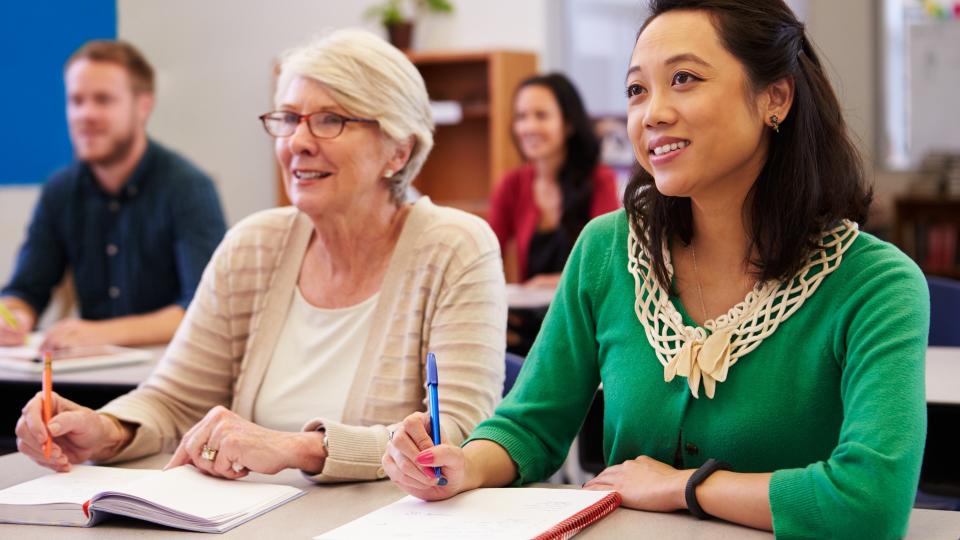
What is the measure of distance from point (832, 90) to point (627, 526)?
0.70 metres

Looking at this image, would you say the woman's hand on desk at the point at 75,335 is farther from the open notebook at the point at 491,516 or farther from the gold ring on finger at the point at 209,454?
the open notebook at the point at 491,516

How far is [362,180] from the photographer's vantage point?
2203mm

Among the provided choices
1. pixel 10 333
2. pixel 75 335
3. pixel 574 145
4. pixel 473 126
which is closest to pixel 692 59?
pixel 75 335

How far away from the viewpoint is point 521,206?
17.0 feet

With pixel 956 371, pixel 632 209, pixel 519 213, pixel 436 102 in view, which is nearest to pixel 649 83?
pixel 632 209

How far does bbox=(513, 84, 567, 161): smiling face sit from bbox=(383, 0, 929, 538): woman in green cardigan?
339 centimetres

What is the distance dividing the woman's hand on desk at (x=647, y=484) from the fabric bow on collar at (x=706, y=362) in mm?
122

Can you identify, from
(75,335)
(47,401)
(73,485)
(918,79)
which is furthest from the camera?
(918,79)

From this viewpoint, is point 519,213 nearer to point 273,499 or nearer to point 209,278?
point 209,278

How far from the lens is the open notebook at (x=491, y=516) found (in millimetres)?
1366

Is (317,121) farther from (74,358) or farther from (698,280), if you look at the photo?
(74,358)

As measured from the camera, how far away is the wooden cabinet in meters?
6.35

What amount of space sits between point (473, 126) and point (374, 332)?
4771 millimetres

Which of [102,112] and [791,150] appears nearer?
[791,150]
